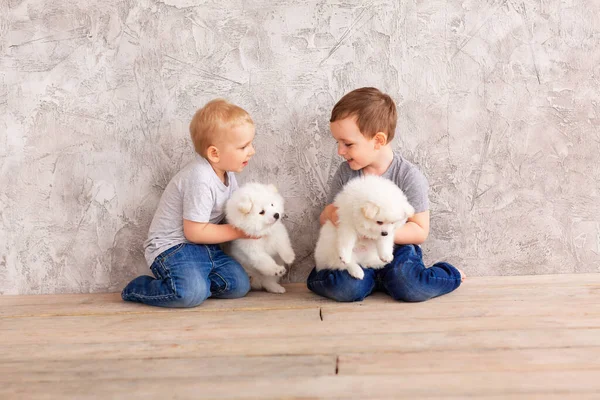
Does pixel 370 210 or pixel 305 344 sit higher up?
pixel 370 210

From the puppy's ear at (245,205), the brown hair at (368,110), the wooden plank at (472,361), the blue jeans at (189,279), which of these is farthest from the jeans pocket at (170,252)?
the wooden plank at (472,361)

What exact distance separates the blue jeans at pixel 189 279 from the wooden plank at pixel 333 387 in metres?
0.74

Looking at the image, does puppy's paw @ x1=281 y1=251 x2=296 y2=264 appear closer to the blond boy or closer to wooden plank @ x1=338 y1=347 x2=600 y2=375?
the blond boy

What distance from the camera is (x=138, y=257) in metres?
2.53

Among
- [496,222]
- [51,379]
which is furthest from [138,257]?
[496,222]

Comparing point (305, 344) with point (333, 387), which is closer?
point (333, 387)

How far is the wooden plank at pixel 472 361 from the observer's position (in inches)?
56.9

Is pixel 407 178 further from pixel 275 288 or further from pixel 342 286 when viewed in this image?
pixel 275 288

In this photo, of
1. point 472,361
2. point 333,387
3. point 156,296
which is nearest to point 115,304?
point 156,296

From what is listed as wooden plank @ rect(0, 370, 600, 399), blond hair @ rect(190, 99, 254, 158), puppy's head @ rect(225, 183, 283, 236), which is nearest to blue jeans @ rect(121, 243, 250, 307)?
puppy's head @ rect(225, 183, 283, 236)

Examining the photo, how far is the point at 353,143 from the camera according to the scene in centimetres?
223

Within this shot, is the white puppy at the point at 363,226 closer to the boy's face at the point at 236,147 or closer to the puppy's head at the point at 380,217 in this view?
the puppy's head at the point at 380,217

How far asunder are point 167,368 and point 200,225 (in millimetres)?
811

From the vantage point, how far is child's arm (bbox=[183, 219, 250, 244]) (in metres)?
2.26
